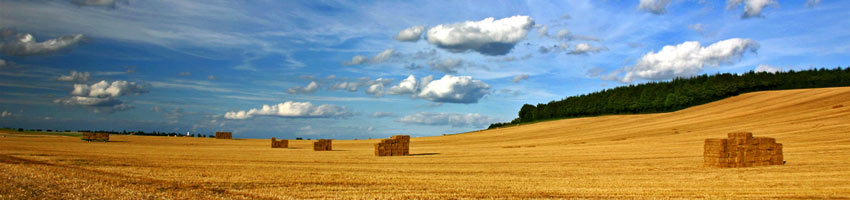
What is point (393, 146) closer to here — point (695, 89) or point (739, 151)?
point (739, 151)

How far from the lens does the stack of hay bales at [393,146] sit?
32.0 meters

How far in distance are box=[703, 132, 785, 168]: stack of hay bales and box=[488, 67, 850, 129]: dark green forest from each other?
54512 millimetres

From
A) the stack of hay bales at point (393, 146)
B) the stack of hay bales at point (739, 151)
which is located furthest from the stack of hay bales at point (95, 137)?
the stack of hay bales at point (739, 151)

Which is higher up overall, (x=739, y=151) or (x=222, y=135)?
(x=222, y=135)

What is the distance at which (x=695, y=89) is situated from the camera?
72.3 metres

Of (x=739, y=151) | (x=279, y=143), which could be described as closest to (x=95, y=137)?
(x=279, y=143)

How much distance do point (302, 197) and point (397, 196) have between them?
1.77 metres

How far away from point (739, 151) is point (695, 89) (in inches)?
2286

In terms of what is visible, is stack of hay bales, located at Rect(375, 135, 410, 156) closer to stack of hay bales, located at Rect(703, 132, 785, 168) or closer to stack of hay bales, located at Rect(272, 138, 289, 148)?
stack of hay bales, located at Rect(703, 132, 785, 168)

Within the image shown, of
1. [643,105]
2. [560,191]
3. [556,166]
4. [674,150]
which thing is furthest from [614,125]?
[560,191]

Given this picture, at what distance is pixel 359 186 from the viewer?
42.5ft

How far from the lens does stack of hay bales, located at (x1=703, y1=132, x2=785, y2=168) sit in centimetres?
1928

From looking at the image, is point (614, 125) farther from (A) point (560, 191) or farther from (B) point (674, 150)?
(A) point (560, 191)

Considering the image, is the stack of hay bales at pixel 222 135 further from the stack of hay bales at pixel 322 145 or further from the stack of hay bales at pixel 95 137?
the stack of hay bales at pixel 322 145
